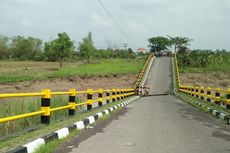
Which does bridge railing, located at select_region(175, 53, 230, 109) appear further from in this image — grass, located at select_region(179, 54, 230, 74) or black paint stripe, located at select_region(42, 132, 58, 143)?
grass, located at select_region(179, 54, 230, 74)

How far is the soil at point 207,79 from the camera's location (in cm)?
4969

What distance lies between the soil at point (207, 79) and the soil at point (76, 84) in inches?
318

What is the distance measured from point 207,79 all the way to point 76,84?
1992 centimetres

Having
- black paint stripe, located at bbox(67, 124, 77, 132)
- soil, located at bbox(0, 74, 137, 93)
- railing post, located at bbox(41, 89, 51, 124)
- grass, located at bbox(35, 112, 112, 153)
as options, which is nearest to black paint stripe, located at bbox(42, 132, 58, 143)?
grass, located at bbox(35, 112, 112, 153)

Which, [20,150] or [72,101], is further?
[72,101]

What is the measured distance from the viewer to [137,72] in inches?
2222

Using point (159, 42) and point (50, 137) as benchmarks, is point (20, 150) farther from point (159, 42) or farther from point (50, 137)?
point (159, 42)

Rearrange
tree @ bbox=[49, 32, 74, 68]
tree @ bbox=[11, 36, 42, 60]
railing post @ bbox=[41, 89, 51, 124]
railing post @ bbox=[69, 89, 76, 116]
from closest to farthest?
1. railing post @ bbox=[41, 89, 51, 124]
2. railing post @ bbox=[69, 89, 76, 116]
3. tree @ bbox=[49, 32, 74, 68]
4. tree @ bbox=[11, 36, 42, 60]

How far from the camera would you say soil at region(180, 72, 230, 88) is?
1956 inches

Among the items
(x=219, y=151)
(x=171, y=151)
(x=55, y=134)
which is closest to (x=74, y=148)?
(x=55, y=134)

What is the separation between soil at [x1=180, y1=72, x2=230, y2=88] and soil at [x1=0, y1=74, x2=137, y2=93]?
8.08m

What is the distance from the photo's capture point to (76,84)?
52.0 m

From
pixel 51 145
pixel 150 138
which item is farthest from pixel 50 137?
pixel 150 138

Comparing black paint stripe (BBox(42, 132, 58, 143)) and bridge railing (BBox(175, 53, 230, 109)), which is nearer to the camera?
black paint stripe (BBox(42, 132, 58, 143))
